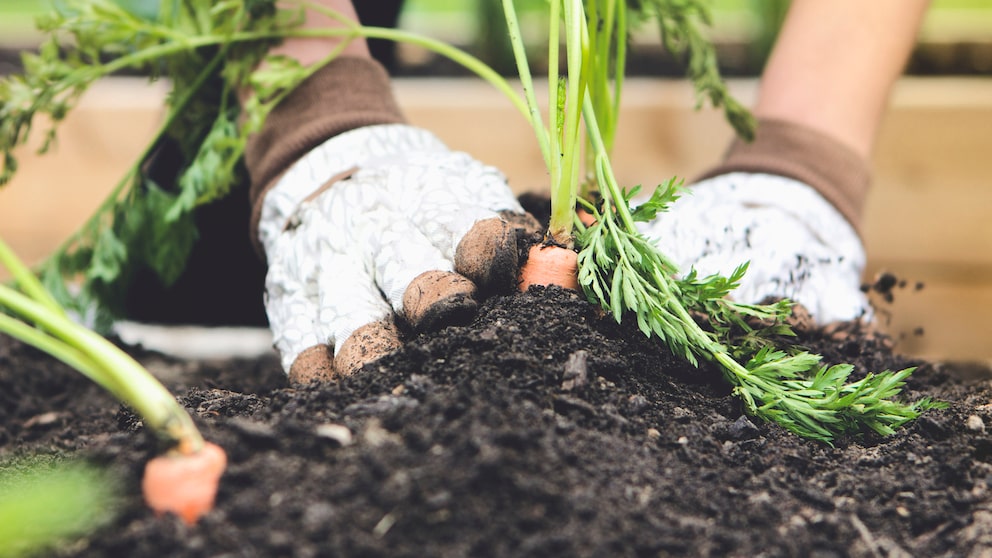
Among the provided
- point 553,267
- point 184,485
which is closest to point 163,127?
point 553,267

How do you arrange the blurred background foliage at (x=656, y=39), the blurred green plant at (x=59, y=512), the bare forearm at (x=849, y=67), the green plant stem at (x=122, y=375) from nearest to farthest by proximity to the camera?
the blurred green plant at (x=59, y=512), the green plant stem at (x=122, y=375), the bare forearm at (x=849, y=67), the blurred background foliage at (x=656, y=39)

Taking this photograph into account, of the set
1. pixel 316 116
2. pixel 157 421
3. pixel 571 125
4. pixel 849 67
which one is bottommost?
pixel 157 421

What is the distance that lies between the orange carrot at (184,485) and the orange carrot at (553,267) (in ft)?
1.51

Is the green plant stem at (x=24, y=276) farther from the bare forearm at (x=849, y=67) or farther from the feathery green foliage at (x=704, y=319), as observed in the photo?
the bare forearm at (x=849, y=67)

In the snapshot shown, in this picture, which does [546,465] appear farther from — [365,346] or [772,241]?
[772,241]

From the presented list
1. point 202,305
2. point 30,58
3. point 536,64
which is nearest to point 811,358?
point 30,58

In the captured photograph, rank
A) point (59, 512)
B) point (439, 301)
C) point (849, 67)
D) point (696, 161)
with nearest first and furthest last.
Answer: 1. point (59, 512)
2. point (439, 301)
3. point (849, 67)
4. point (696, 161)

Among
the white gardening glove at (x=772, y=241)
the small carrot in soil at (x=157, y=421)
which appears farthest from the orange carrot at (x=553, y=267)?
the small carrot in soil at (x=157, y=421)

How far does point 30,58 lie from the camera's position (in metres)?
1.30

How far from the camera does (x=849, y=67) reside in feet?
5.21

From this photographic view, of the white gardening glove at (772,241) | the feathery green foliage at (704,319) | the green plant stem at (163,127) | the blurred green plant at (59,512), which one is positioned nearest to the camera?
the blurred green plant at (59,512)

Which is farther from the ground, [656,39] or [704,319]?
[656,39]

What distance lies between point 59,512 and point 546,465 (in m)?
0.39

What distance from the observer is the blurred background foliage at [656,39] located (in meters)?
2.57
